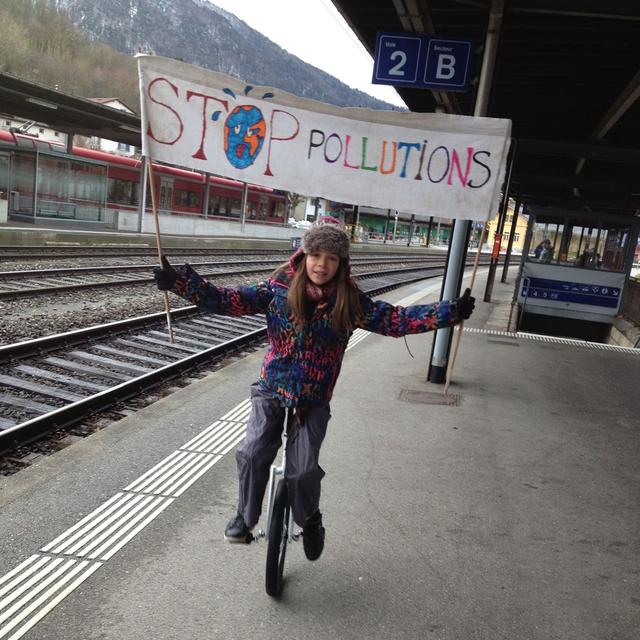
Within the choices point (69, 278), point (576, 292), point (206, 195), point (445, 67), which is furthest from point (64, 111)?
point (445, 67)

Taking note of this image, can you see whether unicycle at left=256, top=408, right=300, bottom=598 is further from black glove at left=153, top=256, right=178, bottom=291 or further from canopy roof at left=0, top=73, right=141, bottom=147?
canopy roof at left=0, top=73, right=141, bottom=147

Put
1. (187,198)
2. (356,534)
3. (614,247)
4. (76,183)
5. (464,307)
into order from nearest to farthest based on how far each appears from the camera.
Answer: (464,307) → (356,534) → (614,247) → (76,183) → (187,198)

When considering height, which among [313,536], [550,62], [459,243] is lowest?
[313,536]

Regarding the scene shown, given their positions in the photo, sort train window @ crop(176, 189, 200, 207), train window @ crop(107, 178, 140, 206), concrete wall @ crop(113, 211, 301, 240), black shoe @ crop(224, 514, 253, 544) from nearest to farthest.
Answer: black shoe @ crop(224, 514, 253, 544) < concrete wall @ crop(113, 211, 301, 240) < train window @ crop(107, 178, 140, 206) < train window @ crop(176, 189, 200, 207)

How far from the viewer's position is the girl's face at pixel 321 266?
303 centimetres

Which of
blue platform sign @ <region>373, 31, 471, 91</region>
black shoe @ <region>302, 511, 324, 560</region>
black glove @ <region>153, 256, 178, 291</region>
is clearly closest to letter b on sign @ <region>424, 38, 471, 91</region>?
blue platform sign @ <region>373, 31, 471, 91</region>

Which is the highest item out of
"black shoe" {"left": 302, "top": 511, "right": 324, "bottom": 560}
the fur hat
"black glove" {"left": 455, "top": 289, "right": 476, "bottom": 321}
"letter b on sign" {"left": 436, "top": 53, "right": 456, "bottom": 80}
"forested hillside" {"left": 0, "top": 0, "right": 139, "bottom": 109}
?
"forested hillside" {"left": 0, "top": 0, "right": 139, "bottom": 109}

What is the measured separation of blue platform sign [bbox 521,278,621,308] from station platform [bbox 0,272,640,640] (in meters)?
11.1

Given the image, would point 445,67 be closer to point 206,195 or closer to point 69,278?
point 69,278

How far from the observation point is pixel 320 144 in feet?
14.7

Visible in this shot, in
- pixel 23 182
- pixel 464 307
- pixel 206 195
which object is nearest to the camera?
pixel 464 307

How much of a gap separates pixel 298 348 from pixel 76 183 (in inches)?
1094

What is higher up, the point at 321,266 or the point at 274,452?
the point at 321,266

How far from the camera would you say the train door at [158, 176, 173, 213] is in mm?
35469
